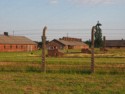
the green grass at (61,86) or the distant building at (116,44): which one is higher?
the distant building at (116,44)

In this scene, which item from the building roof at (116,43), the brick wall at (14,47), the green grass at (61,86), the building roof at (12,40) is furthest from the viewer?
the building roof at (116,43)

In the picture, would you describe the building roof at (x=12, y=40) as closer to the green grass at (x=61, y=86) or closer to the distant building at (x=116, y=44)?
the distant building at (x=116, y=44)

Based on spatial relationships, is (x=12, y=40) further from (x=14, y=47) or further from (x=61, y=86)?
(x=61, y=86)

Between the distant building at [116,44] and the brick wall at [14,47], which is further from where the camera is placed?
the distant building at [116,44]

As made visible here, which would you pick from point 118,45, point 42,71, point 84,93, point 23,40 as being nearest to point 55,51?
point 42,71

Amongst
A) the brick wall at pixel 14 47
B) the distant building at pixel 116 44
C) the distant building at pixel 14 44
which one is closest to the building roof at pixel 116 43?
the distant building at pixel 116 44

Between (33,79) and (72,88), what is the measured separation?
2.94 m

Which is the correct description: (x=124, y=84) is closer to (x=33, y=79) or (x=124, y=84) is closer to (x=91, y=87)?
(x=91, y=87)

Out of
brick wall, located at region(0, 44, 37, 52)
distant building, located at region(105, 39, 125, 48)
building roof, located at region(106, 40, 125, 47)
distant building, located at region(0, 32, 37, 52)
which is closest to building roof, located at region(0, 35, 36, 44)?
distant building, located at region(0, 32, 37, 52)

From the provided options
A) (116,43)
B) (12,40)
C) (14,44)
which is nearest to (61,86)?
(14,44)

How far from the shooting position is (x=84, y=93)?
10.2m

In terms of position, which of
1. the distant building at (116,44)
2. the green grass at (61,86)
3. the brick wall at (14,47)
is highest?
the distant building at (116,44)

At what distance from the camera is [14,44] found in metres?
81.1

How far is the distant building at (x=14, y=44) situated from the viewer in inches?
3028
